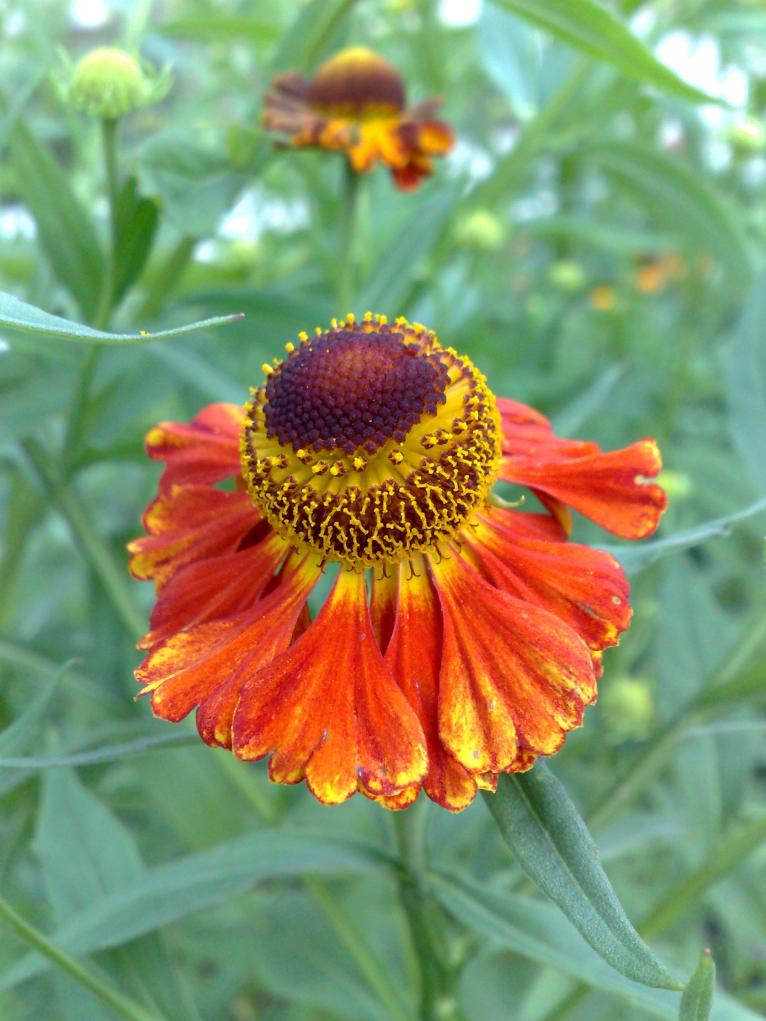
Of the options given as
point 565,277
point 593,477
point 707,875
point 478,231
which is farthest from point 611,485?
point 565,277

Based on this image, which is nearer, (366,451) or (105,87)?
(366,451)

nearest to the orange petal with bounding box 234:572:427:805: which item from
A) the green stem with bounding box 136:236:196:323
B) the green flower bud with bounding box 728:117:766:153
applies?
the green stem with bounding box 136:236:196:323

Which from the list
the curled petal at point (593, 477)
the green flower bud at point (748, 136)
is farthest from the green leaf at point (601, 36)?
the green flower bud at point (748, 136)

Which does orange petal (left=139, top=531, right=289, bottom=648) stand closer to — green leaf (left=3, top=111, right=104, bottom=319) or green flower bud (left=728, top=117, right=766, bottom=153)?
green leaf (left=3, top=111, right=104, bottom=319)

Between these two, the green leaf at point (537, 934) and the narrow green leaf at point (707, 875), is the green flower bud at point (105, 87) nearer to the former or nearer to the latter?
the green leaf at point (537, 934)

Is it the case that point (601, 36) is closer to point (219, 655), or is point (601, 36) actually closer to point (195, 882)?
point (219, 655)

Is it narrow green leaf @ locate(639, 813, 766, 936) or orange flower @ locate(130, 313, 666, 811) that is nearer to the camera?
orange flower @ locate(130, 313, 666, 811)
